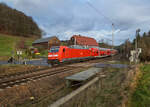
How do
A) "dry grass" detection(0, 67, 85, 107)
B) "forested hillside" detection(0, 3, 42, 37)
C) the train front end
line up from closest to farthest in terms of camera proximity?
"dry grass" detection(0, 67, 85, 107) < the train front end < "forested hillside" detection(0, 3, 42, 37)

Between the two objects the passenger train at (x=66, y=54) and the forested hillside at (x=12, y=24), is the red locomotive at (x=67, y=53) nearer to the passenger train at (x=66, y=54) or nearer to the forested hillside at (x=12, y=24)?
the passenger train at (x=66, y=54)

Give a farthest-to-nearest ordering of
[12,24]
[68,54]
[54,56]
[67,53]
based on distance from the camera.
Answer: [12,24] < [68,54] < [67,53] < [54,56]

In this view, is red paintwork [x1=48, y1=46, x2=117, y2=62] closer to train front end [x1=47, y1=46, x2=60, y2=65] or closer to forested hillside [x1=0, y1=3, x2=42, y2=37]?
train front end [x1=47, y1=46, x2=60, y2=65]

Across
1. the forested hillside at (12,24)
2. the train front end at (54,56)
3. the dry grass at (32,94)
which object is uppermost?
the forested hillside at (12,24)

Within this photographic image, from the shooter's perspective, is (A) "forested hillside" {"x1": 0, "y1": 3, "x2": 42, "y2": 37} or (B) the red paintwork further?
(A) "forested hillside" {"x1": 0, "y1": 3, "x2": 42, "y2": 37}

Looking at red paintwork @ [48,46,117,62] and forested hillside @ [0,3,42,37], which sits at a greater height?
forested hillside @ [0,3,42,37]

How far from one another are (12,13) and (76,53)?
5869cm

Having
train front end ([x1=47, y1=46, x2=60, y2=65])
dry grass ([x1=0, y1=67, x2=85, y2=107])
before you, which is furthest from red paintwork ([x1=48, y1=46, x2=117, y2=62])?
dry grass ([x1=0, y1=67, x2=85, y2=107])

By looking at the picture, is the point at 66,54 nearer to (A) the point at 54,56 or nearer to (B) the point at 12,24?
(A) the point at 54,56

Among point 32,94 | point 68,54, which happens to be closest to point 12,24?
point 68,54

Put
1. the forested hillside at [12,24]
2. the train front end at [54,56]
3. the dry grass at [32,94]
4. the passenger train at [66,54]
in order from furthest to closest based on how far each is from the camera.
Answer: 1. the forested hillside at [12,24]
2. the passenger train at [66,54]
3. the train front end at [54,56]
4. the dry grass at [32,94]

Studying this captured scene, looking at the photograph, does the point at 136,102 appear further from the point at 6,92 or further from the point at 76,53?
the point at 76,53

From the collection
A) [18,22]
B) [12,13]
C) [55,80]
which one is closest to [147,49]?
[55,80]

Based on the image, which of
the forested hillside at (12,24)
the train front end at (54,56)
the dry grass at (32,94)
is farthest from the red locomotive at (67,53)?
the forested hillside at (12,24)
